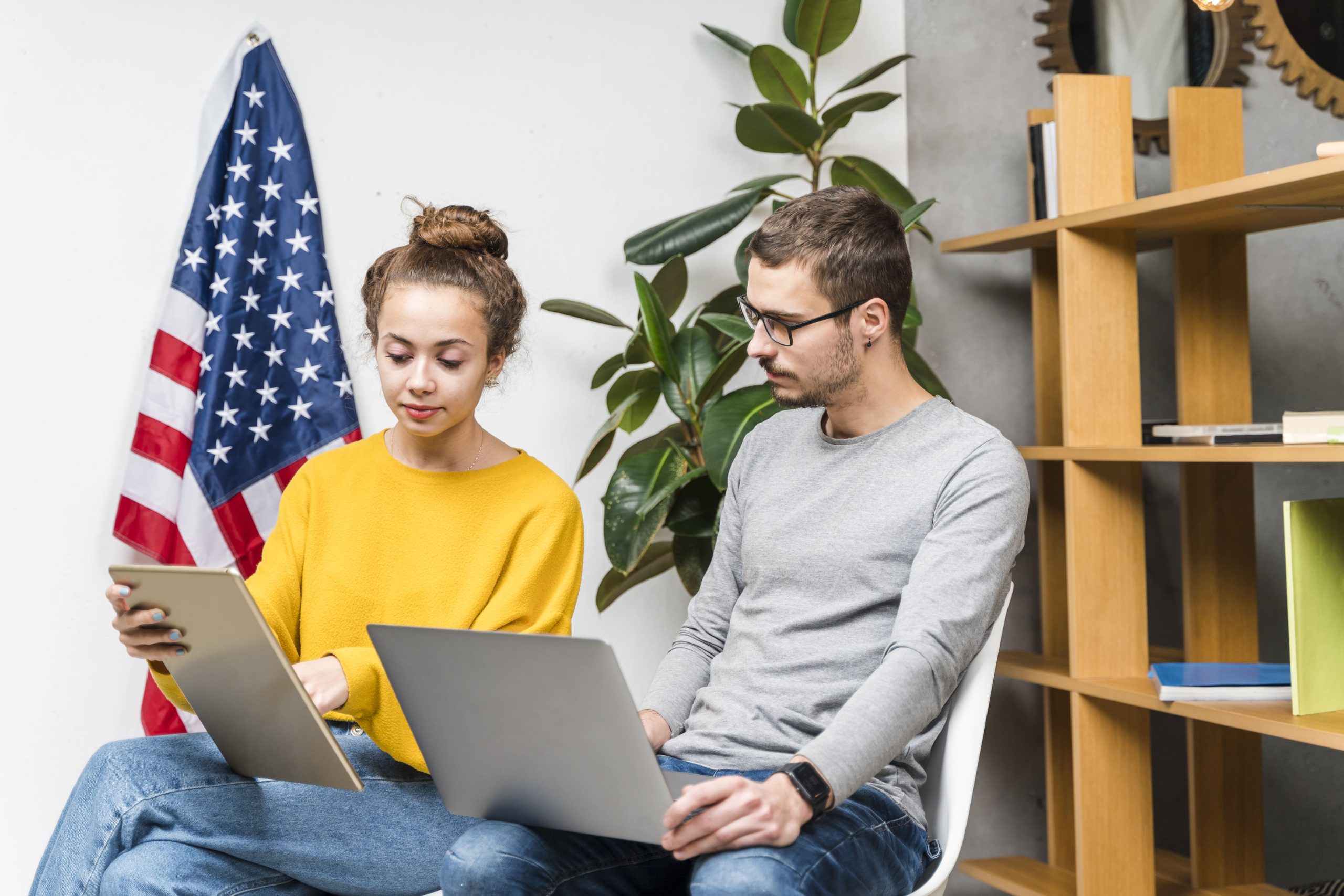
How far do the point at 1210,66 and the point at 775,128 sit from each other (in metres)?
1.11

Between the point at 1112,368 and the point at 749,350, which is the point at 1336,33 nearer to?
the point at 1112,368

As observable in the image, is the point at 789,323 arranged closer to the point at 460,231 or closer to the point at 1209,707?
the point at 460,231

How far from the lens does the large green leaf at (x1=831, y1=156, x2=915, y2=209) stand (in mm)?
2271

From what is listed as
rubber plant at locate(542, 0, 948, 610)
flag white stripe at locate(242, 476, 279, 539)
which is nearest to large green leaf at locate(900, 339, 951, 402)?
rubber plant at locate(542, 0, 948, 610)

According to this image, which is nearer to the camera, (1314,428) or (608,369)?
(1314,428)

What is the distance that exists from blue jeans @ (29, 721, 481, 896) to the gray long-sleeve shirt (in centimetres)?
35

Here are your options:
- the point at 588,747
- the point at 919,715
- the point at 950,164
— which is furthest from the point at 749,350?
the point at 950,164

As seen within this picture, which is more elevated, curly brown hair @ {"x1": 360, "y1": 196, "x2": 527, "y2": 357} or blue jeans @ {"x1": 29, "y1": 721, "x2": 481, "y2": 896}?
curly brown hair @ {"x1": 360, "y1": 196, "x2": 527, "y2": 357}

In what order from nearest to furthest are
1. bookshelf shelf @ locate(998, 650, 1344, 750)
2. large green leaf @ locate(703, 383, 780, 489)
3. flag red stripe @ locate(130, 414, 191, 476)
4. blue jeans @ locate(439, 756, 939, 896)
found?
blue jeans @ locate(439, 756, 939, 896), bookshelf shelf @ locate(998, 650, 1344, 750), large green leaf @ locate(703, 383, 780, 489), flag red stripe @ locate(130, 414, 191, 476)

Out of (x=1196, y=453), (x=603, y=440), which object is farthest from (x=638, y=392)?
(x=1196, y=453)

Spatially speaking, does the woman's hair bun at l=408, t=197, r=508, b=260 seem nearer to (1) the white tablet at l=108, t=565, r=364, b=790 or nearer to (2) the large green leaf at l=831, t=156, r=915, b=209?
(1) the white tablet at l=108, t=565, r=364, b=790

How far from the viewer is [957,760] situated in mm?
1353

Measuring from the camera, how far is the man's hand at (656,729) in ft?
→ 4.65

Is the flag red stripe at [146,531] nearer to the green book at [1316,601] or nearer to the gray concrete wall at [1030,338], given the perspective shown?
the gray concrete wall at [1030,338]
